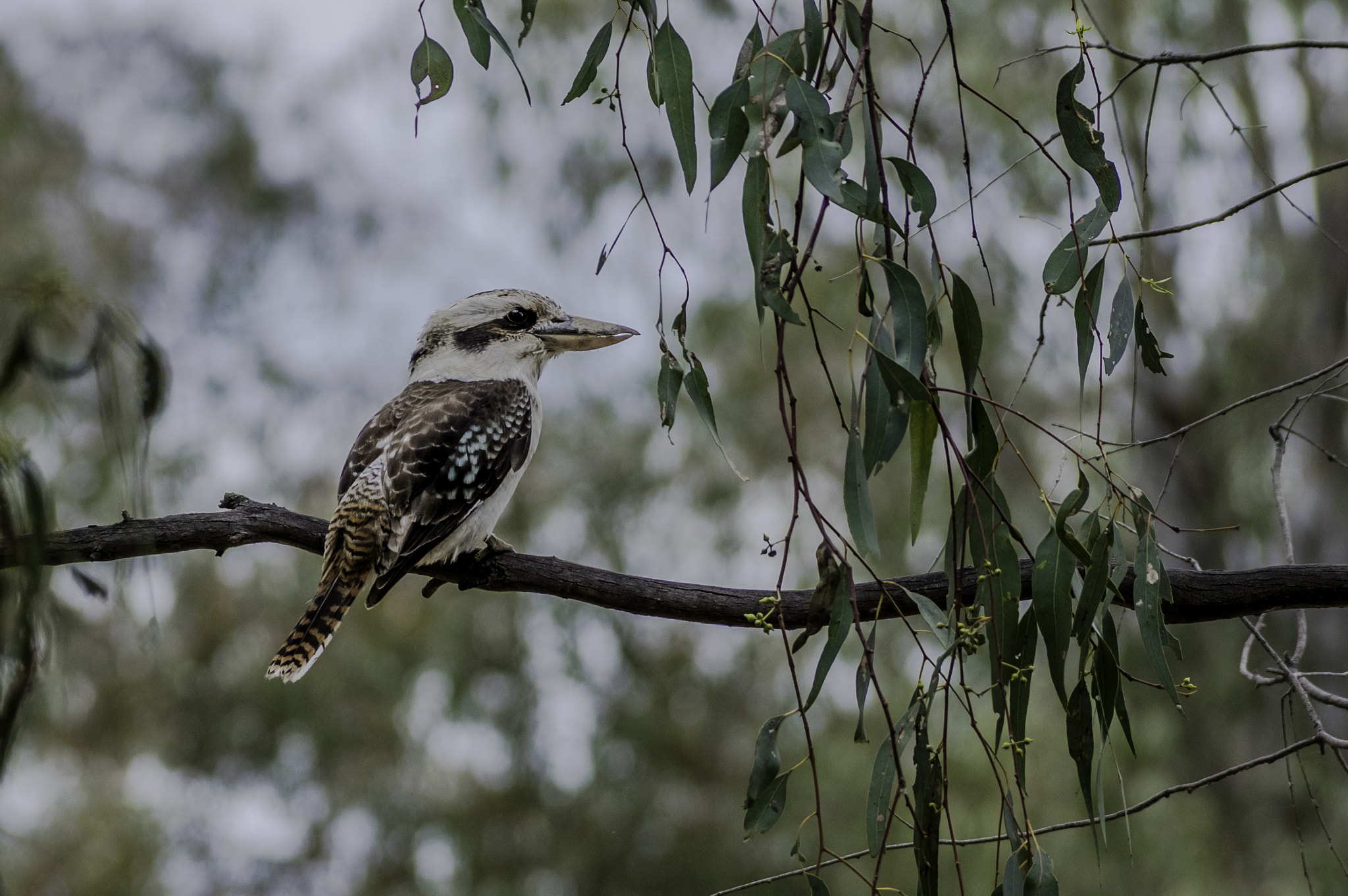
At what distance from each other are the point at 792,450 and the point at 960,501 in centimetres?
56

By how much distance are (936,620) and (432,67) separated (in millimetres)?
1083

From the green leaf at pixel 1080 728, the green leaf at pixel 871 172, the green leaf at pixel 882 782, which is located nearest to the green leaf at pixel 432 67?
the green leaf at pixel 871 172

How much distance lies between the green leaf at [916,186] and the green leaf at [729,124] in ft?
0.72

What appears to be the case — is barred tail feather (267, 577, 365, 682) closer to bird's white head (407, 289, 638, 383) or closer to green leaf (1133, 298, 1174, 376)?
bird's white head (407, 289, 638, 383)

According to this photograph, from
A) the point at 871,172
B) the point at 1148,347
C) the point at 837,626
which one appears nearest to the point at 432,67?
the point at 871,172

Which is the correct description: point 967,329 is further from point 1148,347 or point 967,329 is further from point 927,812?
point 927,812

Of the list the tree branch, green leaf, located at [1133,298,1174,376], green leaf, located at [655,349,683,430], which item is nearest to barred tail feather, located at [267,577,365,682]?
the tree branch

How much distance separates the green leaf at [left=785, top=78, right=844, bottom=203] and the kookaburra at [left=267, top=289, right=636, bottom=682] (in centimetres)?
166

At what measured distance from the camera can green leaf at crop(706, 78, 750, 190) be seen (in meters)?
1.46

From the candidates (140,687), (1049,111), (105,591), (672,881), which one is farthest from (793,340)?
(105,591)

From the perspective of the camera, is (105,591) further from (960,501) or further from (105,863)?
(105,863)

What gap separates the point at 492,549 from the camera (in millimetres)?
2820

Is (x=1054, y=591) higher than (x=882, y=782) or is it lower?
higher

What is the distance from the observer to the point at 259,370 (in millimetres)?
7754
